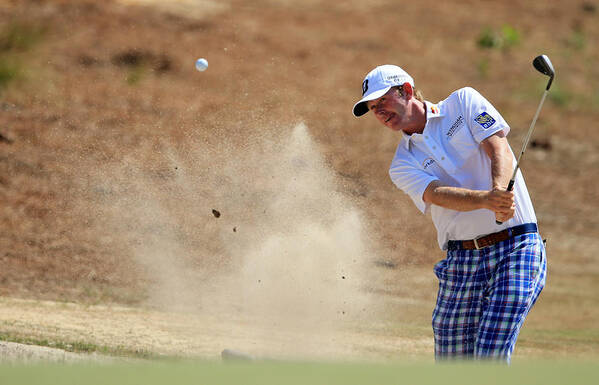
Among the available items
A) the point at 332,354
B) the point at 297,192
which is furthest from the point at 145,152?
the point at 332,354

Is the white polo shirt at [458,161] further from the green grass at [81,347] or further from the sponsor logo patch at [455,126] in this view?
the green grass at [81,347]

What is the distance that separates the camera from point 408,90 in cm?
380

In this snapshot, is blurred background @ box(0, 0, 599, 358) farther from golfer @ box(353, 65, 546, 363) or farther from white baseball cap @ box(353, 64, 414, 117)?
white baseball cap @ box(353, 64, 414, 117)

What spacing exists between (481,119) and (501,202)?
1.31 ft

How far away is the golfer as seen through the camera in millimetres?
3553

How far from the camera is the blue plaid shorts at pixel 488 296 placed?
3.54 m

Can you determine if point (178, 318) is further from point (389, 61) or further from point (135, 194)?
point (389, 61)

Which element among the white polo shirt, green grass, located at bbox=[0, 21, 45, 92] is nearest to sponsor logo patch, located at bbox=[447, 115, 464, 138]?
the white polo shirt

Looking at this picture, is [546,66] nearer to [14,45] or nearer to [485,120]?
[485,120]

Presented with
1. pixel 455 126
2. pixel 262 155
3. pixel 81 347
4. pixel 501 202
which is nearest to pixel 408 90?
pixel 455 126

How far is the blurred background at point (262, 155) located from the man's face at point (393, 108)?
282 centimetres

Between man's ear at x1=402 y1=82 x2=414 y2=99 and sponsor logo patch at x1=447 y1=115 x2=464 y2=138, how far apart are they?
21 centimetres

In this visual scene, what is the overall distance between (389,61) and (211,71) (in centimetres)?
324

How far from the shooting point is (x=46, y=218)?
994cm
